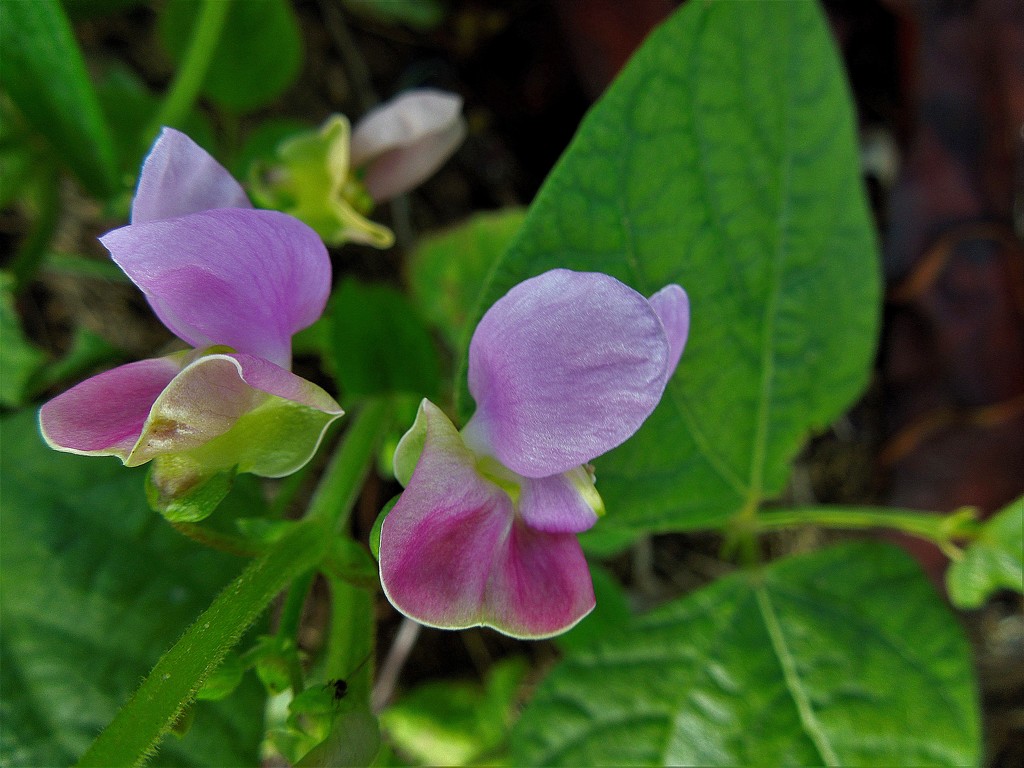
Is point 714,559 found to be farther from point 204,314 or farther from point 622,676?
point 204,314

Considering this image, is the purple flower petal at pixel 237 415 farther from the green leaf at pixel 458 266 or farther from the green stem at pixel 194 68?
the green leaf at pixel 458 266

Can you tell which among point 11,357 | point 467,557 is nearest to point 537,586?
point 467,557

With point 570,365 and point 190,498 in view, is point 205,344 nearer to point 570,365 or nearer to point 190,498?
point 190,498

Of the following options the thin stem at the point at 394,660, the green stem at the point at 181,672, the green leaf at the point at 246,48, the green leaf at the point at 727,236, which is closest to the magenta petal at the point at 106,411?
the green stem at the point at 181,672

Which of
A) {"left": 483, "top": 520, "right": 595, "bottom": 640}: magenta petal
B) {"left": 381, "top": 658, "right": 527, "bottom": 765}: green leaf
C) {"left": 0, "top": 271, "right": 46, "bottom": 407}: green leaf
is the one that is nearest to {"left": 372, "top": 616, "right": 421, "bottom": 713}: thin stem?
{"left": 381, "top": 658, "right": 527, "bottom": 765}: green leaf

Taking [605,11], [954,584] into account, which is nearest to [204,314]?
[954,584]
